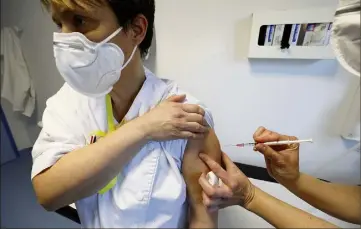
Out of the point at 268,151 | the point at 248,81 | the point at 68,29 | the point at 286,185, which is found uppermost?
the point at 68,29

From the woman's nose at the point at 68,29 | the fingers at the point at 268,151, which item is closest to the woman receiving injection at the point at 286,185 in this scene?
the fingers at the point at 268,151

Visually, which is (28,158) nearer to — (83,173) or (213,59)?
(83,173)

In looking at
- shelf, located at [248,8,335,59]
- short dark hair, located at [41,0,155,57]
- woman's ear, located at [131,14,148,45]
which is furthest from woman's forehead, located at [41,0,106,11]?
shelf, located at [248,8,335,59]

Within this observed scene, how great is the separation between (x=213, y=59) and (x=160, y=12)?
0.25 m

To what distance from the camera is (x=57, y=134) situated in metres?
0.61

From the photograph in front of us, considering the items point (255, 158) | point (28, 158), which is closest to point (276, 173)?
point (255, 158)

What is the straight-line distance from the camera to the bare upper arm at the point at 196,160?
22.9 inches

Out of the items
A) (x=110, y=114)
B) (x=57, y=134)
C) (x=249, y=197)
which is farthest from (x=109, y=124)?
(x=249, y=197)

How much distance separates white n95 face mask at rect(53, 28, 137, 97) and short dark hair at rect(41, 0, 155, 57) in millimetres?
38

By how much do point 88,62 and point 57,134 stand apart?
245 mm

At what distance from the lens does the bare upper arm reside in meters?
0.58

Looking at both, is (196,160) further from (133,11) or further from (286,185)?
(133,11)

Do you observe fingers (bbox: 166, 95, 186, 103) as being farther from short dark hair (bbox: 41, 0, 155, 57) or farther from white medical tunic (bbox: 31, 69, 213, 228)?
short dark hair (bbox: 41, 0, 155, 57)

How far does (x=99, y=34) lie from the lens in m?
0.57
